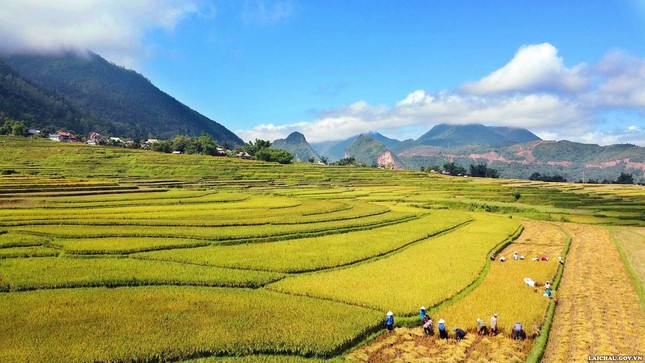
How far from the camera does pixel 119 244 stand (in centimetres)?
2508

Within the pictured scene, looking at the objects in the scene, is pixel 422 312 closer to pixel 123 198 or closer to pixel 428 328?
pixel 428 328

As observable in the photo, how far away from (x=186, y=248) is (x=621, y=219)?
52.7 metres

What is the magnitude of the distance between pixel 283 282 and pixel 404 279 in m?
6.40

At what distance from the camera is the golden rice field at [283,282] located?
14086 millimetres

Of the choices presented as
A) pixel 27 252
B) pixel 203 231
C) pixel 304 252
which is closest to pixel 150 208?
pixel 203 231

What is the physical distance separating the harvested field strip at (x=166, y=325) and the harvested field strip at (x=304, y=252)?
481 cm

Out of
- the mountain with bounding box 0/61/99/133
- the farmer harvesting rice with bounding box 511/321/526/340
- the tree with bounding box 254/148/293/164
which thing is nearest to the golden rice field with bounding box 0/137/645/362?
the farmer harvesting rice with bounding box 511/321/526/340

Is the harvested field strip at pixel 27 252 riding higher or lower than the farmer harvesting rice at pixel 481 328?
higher


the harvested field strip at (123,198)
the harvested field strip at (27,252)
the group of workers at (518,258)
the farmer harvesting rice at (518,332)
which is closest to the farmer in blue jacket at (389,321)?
the farmer harvesting rice at (518,332)

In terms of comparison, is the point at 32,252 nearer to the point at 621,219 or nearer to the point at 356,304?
the point at 356,304

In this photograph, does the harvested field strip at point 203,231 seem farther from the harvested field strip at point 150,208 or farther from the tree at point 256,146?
the tree at point 256,146

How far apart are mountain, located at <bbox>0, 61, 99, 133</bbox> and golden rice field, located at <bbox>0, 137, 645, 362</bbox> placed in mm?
147127

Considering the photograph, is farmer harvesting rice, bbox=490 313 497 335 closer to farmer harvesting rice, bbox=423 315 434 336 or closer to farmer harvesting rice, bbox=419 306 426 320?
farmer harvesting rice, bbox=423 315 434 336

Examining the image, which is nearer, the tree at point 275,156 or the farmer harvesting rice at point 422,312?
the farmer harvesting rice at point 422,312
